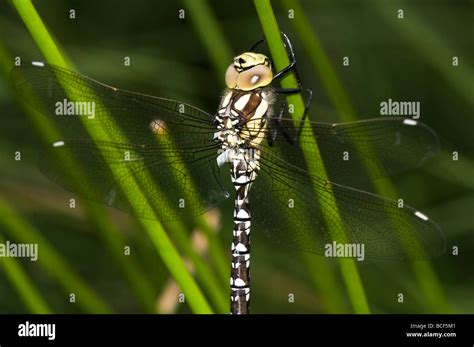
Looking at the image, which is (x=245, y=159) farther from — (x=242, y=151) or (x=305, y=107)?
(x=305, y=107)

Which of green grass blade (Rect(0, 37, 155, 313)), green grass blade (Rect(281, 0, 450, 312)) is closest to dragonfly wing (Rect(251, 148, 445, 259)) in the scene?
green grass blade (Rect(281, 0, 450, 312))

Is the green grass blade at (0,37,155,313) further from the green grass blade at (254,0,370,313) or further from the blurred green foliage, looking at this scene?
the green grass blade at (254,0,370,313)

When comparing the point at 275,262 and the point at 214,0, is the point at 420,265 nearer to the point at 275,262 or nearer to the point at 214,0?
the point at 275,262

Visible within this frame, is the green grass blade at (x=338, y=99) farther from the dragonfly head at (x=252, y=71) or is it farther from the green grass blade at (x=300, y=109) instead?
the green grass blade at (x=300, y=109)

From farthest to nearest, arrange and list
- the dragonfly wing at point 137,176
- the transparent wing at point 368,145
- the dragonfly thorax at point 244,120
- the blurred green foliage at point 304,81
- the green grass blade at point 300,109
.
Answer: the blurred green foliage at point 304,81 < the dragonfly thorax at point 244,120 < the dragonfly wing at point 137,176 < the transparent wing at point 368,145 < the green grass blade at point 300,109

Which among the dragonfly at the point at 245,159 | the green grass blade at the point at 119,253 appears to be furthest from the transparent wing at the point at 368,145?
the green grass blade at the point at 119,253
